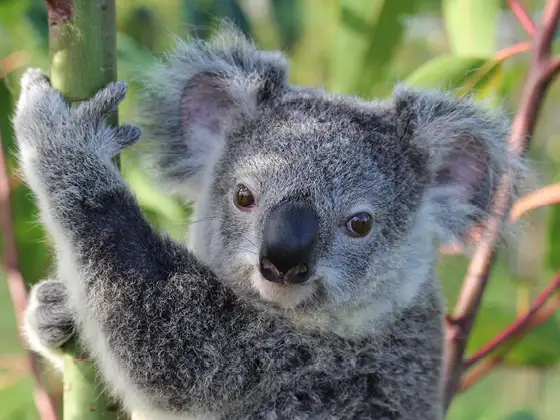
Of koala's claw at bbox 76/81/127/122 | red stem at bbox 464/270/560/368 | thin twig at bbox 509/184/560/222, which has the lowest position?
red stem at bbox 464/270/560/368

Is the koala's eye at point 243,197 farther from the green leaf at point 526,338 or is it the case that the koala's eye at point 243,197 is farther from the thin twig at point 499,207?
the green leaf at point 526,338

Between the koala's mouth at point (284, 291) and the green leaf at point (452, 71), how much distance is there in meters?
0.90

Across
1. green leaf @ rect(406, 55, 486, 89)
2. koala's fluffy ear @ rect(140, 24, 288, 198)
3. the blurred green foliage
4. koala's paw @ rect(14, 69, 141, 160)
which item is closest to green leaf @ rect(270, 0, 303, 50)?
the blurred green foliage

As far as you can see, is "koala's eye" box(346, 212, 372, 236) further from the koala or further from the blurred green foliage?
the blurred green foliage

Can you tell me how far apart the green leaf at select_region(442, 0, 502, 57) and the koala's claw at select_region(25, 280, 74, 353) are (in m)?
1.57

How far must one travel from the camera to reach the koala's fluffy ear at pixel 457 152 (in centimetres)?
215

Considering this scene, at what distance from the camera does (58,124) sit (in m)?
1.80

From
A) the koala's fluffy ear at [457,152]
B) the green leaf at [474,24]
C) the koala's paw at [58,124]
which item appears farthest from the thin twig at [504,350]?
the koala's paw at [58,124]

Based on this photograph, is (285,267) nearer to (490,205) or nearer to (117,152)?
(117,152)

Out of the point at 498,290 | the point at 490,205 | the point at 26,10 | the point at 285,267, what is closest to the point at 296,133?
the point at 285,267

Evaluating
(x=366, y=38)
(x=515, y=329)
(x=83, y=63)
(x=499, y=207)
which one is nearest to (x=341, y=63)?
(x=366, y=38)

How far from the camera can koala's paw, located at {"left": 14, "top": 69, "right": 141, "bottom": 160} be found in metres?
1.74

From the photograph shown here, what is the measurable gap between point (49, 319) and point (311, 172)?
86 centimetres

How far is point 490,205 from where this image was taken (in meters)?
2.20
